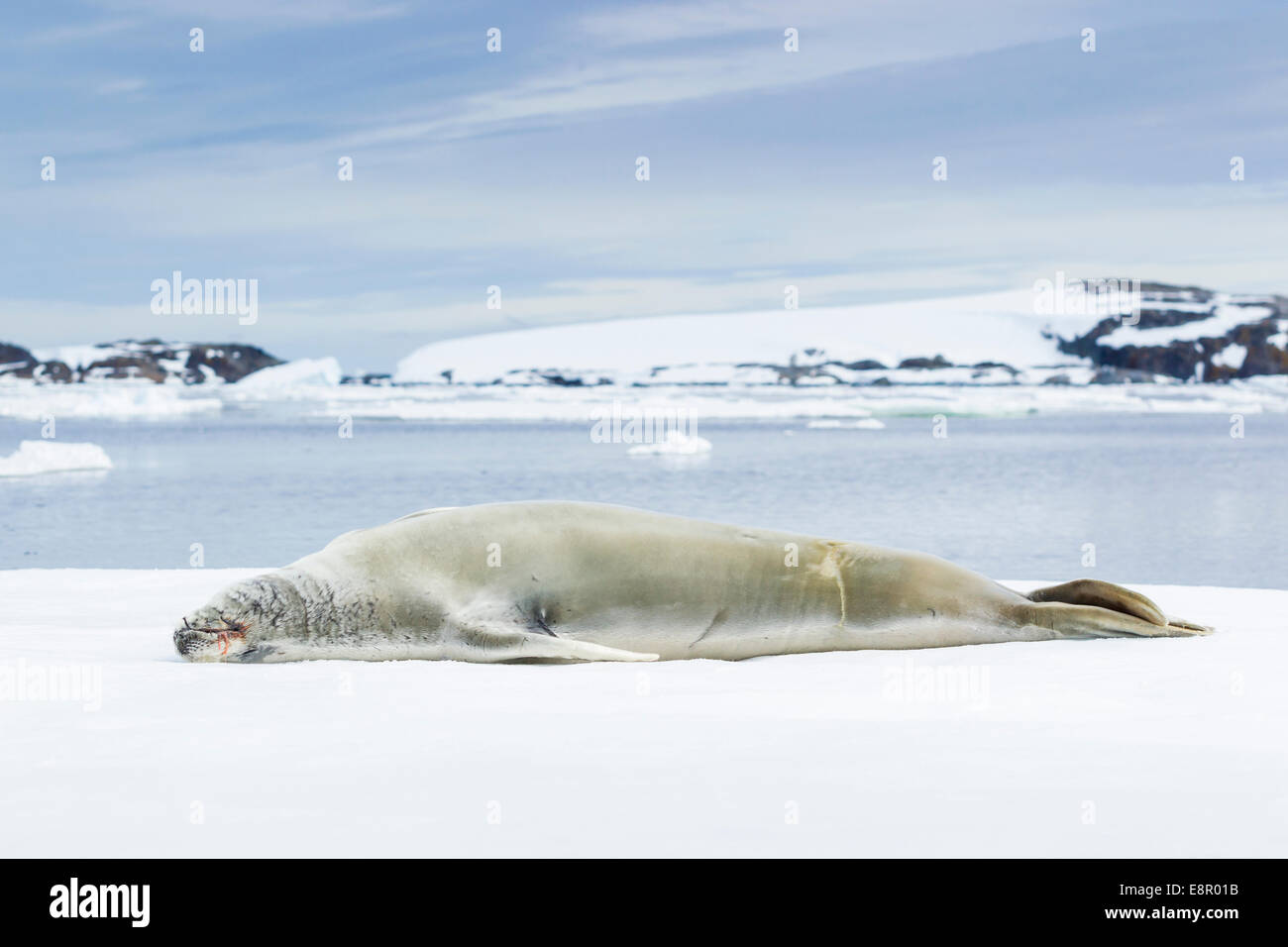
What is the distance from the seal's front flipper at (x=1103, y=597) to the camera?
169 inches

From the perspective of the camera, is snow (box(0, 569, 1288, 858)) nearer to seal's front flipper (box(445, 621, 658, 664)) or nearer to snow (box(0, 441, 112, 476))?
seal's front flipper (box(445, 621, 658, 664))

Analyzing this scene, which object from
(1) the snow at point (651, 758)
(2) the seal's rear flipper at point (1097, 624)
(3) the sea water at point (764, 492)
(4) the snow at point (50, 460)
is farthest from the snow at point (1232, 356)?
(1) the snow at point (651, 758)

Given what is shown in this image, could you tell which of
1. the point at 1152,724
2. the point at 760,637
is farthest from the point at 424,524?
the point at 1152,724

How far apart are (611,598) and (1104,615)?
158cm

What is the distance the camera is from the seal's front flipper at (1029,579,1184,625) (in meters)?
4.29

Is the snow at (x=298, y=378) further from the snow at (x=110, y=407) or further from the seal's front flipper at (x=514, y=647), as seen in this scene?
the seal's front flipper at (x=514, y=647)

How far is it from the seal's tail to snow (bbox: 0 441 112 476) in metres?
12.9

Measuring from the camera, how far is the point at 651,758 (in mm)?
2508

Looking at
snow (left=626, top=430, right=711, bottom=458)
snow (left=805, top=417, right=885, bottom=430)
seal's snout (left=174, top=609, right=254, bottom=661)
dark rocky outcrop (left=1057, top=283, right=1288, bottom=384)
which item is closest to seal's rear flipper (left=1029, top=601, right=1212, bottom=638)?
seal's snout (left=174, top=609, right=254, bottom=661)

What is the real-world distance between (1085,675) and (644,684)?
1162 mm

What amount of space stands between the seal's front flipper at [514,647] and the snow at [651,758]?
0.06m

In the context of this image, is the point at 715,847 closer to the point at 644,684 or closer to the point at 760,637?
the point at 644,684

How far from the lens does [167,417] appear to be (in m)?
32.7

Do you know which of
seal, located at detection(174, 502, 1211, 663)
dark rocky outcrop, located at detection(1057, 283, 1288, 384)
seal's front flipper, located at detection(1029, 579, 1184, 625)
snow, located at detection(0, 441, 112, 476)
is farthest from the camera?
dark rocky outcrop, located at detection(1057, 283, 1288, 384)
